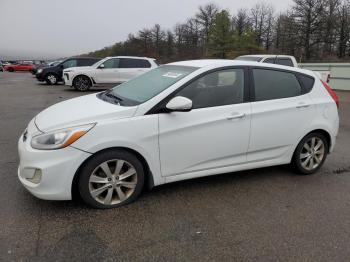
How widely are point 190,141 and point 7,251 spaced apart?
2.01 meters

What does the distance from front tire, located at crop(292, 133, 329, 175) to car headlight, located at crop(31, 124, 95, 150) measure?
9.31ft

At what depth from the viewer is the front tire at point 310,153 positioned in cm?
459

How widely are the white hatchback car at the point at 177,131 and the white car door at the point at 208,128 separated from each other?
0.01m

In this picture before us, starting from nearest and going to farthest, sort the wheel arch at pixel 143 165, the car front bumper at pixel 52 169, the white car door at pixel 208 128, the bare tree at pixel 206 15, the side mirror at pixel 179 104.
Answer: the car front bumper at pixel 52 169 < the wheel arch at pixel 143 165 < the side mirror at pixel 179 104 < the white car door at pixel 208 128 < the bare tree at pixel 206 15

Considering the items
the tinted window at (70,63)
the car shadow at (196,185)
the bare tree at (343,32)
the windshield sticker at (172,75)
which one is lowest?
the car shadow at (196,185)

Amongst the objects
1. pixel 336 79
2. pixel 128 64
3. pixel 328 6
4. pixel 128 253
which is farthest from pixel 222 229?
pixel 328 6

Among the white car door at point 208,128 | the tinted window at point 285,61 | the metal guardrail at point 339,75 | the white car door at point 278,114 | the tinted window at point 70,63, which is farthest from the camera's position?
the tinted window at point 70,63

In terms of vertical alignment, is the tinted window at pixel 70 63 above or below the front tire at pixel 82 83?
above

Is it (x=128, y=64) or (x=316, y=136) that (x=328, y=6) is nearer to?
(x=128, y=64)

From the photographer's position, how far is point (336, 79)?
1884cm

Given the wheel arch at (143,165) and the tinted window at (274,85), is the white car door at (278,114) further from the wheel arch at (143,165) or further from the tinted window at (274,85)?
the wheel arch at (143,165)

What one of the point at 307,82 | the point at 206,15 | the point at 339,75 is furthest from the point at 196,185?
the point at 206,15

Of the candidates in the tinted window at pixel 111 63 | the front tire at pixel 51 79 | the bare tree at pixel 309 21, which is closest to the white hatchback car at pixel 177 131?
the tinted window at pixel 111 63

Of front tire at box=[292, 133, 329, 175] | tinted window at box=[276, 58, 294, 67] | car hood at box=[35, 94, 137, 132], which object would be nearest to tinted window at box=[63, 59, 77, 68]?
tinted window at box=[276, 58, 294, 67]
